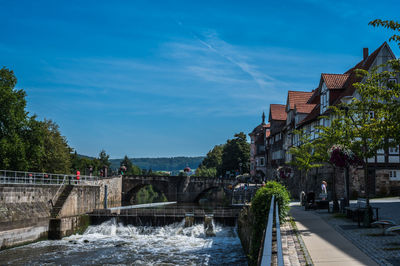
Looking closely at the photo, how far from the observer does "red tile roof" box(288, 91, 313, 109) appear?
1856 inches

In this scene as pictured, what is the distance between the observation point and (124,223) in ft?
102

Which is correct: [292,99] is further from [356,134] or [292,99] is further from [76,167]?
[76,167]

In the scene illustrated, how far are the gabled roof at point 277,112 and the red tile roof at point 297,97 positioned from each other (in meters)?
12.1

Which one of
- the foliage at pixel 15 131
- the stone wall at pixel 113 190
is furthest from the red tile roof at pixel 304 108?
the foliage at pixel 15 131

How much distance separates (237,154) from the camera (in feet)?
304

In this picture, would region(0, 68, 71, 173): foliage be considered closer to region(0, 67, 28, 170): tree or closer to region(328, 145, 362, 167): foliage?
region(0, 67, 28, 170): tree

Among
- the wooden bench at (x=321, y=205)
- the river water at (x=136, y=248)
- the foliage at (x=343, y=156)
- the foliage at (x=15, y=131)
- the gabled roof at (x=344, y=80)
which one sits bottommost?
the river water at (x=136, y=248)

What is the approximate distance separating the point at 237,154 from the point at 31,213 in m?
67.2

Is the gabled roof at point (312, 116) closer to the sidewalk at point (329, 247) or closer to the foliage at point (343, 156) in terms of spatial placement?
the foliage at point (343, 156)

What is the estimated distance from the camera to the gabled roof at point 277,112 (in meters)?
60.8

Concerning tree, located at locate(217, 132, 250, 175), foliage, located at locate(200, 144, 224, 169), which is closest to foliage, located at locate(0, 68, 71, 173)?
tree, located at locate(217, 132, 250, 175)

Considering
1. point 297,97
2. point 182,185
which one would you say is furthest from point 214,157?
point 297,97

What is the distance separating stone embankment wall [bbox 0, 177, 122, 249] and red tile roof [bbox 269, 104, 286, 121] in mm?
33100

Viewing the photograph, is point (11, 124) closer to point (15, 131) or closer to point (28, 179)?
point (15, 131)
